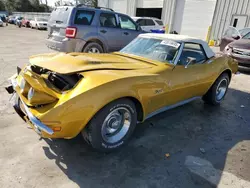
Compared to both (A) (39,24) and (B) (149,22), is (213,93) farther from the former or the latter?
(A) (39,24)

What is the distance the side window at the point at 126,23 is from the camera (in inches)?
318

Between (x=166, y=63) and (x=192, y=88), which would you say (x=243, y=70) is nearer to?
(x=192, y=88)

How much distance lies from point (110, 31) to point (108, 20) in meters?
0.41

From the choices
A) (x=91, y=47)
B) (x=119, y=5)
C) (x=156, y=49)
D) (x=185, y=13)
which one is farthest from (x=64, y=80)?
(x=119, y=5)

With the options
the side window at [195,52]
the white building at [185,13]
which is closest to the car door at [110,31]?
the side window at [195,52]

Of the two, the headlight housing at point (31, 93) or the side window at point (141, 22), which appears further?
the side window at point (141, 22)

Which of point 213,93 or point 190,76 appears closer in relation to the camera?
point 190,76

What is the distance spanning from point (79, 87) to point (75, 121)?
383mm

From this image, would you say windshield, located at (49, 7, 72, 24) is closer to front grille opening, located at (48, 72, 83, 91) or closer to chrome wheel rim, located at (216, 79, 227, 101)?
front grille opening, located at (48, 72, 83, 91)

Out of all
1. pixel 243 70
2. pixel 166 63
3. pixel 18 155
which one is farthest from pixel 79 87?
pixel 243 70

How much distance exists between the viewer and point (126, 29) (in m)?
8.12

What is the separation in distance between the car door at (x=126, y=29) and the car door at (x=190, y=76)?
4261mm

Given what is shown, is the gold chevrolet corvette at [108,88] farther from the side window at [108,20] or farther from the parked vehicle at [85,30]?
the side window at [108,20]

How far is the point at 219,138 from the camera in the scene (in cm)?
345
